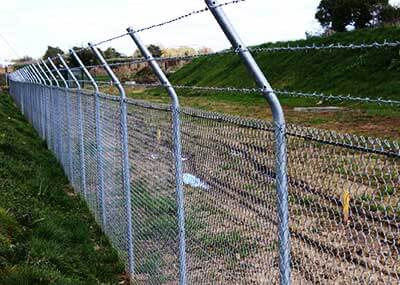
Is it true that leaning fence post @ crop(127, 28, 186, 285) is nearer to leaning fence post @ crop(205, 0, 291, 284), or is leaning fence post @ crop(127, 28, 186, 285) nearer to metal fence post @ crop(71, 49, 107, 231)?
leaning fence post @ crop(205, 0, 291, 284)

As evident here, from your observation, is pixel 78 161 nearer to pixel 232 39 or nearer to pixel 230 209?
pixel 230 209

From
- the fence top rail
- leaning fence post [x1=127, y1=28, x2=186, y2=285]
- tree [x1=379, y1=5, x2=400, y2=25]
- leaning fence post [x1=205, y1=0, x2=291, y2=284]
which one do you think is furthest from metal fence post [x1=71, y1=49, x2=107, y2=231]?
tree [x1=379, y1=5, x2=400, y2=25]

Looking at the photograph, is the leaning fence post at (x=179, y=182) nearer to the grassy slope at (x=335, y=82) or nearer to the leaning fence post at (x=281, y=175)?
the leaning fence post at (x=281, y=175)

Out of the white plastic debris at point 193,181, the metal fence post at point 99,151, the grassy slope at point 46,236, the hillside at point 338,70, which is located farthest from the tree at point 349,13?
the white plastic debris at point 193,181

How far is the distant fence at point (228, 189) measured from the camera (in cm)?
279

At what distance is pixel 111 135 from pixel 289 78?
23872 millimetres

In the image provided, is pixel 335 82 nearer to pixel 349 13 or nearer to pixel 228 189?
pixel 349 13

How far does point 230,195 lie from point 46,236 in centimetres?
325

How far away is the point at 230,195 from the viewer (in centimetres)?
386

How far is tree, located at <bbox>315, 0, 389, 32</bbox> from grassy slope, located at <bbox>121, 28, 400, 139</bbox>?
2846 millimetres

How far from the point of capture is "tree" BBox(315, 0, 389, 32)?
33844 millimetres

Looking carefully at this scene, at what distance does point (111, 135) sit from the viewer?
6770 mm

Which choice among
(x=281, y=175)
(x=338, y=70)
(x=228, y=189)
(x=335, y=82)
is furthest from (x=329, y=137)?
(x=338, y=70)

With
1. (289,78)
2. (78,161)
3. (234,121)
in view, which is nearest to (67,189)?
(78,161)
